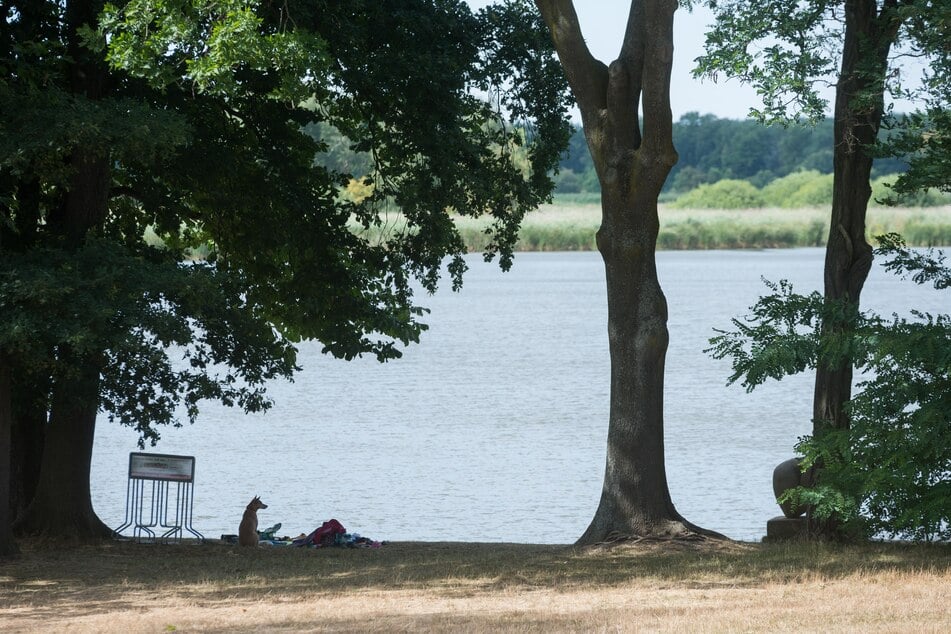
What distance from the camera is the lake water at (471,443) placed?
1872cm

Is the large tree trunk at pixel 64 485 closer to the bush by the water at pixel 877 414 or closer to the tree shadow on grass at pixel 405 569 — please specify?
the tree shadow on grass at pixel 405 569

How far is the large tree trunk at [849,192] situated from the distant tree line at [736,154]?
84777mm

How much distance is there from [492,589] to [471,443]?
16.2m

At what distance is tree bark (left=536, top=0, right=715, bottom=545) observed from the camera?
11.7 meters

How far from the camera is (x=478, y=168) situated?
13.9 metres

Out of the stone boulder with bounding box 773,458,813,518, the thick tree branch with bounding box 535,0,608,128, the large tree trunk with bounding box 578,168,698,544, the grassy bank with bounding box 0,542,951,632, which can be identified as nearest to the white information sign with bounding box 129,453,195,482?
the grassy bank with bounding box 0,542,951,632

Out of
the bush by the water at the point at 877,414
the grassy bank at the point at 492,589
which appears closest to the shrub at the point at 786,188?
the bush by the water at the point at 877,414

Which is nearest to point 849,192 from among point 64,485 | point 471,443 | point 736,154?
point 64,485

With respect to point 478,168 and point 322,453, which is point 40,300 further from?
point 322,453

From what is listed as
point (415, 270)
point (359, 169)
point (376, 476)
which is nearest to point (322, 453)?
point (376, 476)

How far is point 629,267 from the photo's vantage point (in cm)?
1184

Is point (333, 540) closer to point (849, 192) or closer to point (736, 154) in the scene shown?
point (849, 192)

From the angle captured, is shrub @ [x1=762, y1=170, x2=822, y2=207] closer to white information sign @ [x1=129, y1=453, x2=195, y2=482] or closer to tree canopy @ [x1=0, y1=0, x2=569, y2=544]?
tree canopy @ [x1=0, y1=0, x2=569, y2=544]

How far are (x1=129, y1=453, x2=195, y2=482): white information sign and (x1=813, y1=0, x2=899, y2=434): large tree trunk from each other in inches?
259
